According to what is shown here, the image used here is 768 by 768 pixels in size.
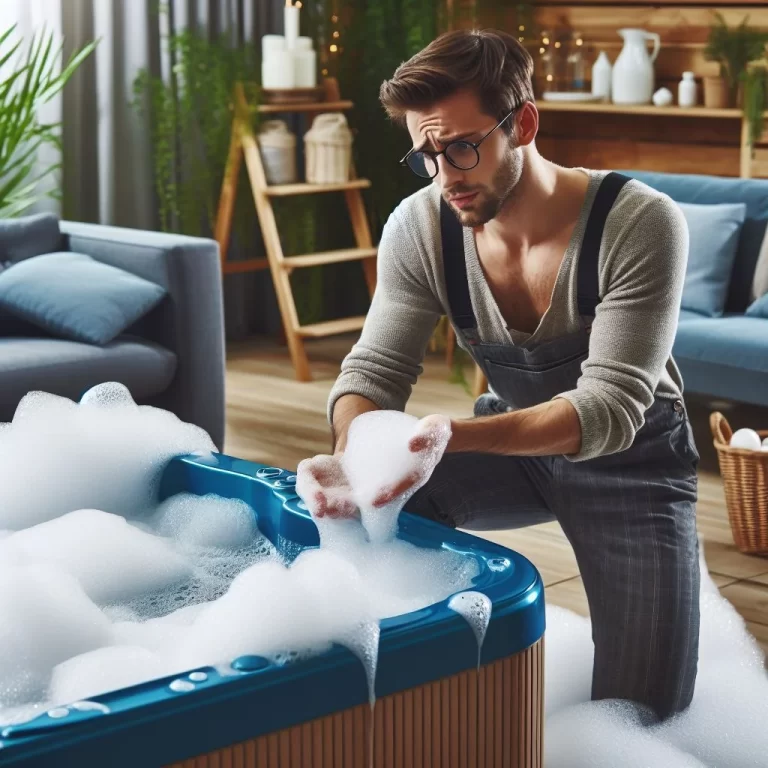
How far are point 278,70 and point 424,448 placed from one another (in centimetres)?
337

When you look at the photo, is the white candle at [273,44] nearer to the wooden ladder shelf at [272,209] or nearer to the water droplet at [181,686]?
the wooden ladder shelf at [272,209]

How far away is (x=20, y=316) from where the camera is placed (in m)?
3.48

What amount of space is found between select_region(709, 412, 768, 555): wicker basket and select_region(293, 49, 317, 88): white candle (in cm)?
252

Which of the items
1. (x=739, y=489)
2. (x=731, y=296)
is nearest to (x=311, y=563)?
(x=739, y=489)

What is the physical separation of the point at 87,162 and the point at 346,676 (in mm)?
4035

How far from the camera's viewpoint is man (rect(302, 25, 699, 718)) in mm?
1846

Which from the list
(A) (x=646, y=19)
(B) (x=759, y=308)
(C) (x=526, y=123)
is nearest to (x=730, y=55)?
(A) (x=646, y=19)

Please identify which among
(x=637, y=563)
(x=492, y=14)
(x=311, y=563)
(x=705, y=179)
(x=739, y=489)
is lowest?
(x=739, y=489)

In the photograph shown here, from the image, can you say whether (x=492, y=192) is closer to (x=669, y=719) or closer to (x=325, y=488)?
(x=325, y=488)

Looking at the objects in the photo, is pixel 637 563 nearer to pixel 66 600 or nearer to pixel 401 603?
pixel 401 603

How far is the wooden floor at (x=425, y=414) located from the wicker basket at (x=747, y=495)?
0.13 feet

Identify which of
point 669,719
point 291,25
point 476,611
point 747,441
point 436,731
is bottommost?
point 669,719

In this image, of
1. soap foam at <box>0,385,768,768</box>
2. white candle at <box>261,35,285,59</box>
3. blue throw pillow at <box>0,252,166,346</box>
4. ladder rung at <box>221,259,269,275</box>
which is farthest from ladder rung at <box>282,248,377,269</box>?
soap foam at <box>0,385,768,768</box>

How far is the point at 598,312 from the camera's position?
1905 millimetres
